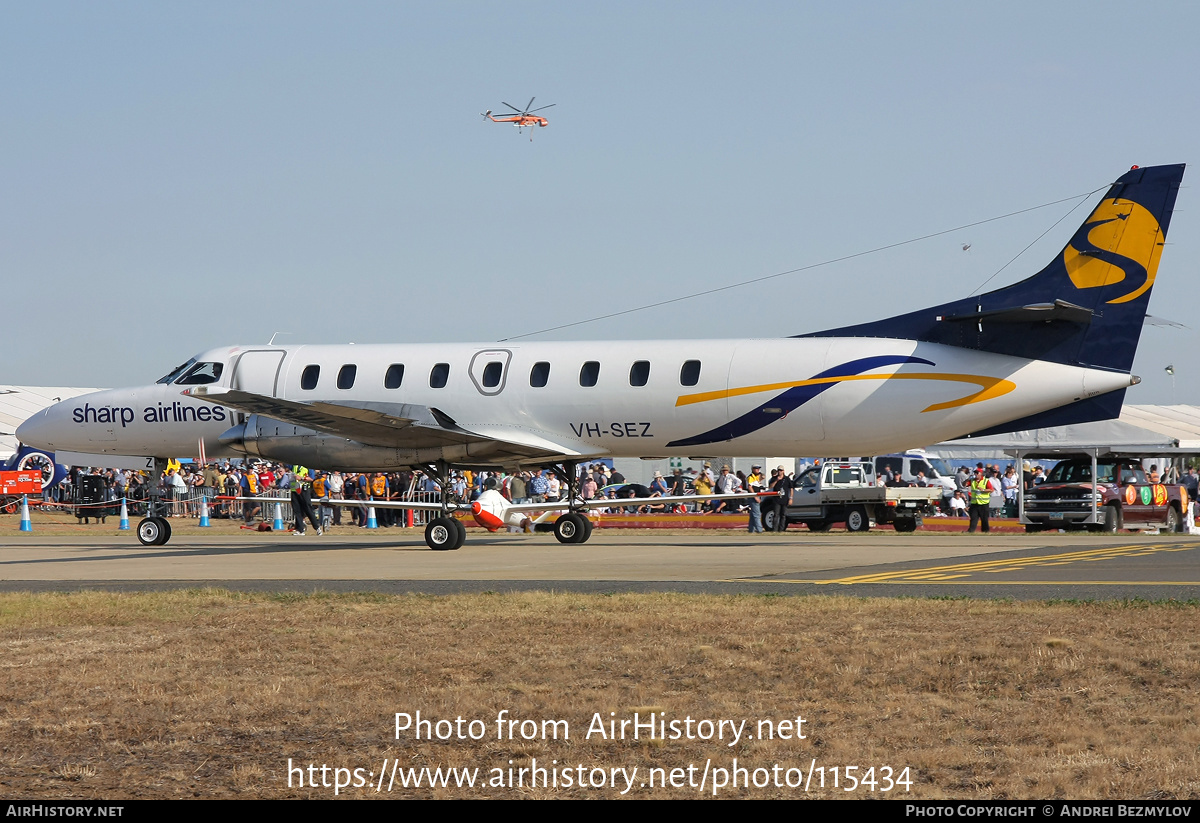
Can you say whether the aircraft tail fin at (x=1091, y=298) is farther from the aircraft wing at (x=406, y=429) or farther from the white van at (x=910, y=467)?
the white van at (x=910, y=467)

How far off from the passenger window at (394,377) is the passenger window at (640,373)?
4.65 meters

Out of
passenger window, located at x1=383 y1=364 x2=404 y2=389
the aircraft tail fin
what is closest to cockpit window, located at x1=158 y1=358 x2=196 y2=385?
passenger window, located at x1=383 y1=364 x2=404 y2=389

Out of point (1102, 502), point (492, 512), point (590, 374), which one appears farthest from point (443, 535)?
point (1102, 502)

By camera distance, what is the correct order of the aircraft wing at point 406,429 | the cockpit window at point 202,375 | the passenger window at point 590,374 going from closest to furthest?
1. the aircraft wing at point 406,429
2. the passenger window at point 590,374
3. the cockpit window at point 202,375

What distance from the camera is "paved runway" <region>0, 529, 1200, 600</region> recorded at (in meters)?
14.2

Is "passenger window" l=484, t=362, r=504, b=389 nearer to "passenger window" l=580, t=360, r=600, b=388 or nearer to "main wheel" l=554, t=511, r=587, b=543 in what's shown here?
"passenger window" l=580, t=360, r=600, b=388

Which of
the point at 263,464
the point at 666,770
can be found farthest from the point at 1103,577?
the point at 263,464

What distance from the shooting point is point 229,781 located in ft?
18.5

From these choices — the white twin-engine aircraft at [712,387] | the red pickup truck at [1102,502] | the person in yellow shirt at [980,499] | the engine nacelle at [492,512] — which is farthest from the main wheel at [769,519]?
the white twin-engine aircraft at [712,387]

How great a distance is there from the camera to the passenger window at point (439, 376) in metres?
24.7

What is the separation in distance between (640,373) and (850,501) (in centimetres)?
1301

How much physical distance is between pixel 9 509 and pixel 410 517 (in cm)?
1706

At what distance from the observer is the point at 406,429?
77.5 ft
